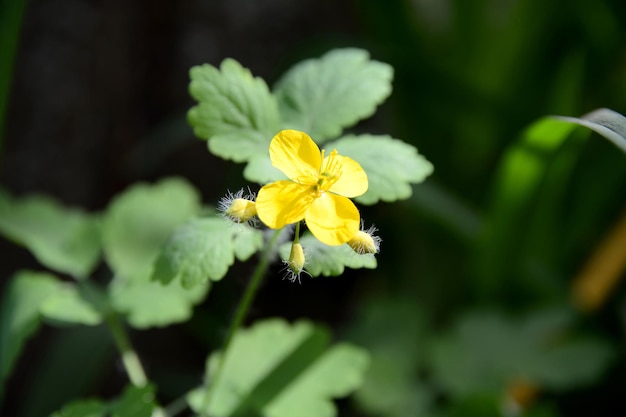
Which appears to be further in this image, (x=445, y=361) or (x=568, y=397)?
(x=568, y=397)

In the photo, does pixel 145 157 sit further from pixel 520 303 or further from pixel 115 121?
pixel 520 303

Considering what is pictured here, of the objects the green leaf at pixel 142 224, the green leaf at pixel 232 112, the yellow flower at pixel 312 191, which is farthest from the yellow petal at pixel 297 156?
the green leaf at pixel 142 224

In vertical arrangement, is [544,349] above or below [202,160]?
below

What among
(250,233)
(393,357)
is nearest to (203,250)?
(250,233)

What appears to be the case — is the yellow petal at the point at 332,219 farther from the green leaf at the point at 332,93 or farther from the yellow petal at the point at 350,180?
the green leaf at the point at 332,93

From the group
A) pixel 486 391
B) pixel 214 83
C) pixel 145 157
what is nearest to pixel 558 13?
pixel 486 391

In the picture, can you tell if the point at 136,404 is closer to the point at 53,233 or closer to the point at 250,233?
the point at 250,233

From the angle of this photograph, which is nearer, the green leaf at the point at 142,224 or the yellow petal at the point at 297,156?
the yellow petal at the point at 297,156
